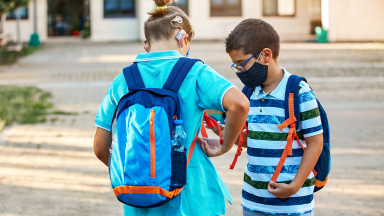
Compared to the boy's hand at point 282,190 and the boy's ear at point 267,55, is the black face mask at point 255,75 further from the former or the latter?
the boy's hand at point 282,190

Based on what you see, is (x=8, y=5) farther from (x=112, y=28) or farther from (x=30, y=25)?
(x=30, y=25)

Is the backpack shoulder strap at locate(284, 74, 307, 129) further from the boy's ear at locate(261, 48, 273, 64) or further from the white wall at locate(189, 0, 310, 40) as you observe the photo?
the white wall at locate(189, 0, 310, 40)

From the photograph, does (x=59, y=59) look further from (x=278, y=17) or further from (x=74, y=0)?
(x=74, y=0)

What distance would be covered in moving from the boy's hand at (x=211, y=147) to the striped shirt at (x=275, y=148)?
30cm

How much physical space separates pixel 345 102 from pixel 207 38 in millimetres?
19306

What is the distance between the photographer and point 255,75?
224cm

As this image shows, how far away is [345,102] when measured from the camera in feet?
32.1

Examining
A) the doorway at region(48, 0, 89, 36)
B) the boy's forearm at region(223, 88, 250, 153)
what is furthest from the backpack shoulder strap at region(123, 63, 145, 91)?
the doorway at region(48, 0, 89, 36)

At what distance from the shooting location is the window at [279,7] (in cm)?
2919

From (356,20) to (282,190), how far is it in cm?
2584

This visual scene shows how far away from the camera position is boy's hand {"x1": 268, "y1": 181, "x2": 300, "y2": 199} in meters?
2.14

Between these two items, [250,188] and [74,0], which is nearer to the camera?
[250,188]

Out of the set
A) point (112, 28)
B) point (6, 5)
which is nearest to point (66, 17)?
point (112, 28)

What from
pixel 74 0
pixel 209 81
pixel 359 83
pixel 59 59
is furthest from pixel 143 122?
pixel 74 0
